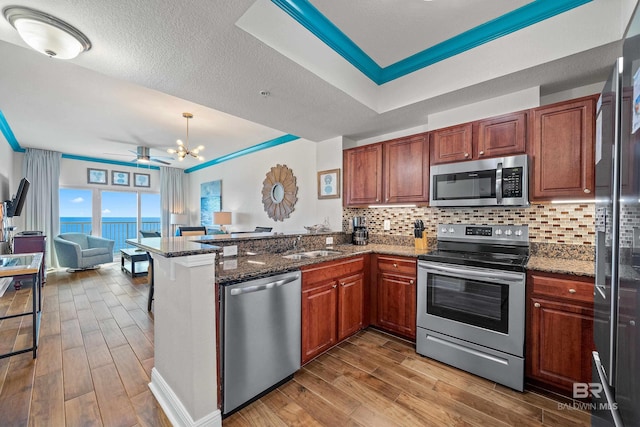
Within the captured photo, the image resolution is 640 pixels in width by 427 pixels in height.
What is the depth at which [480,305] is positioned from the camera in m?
2.06

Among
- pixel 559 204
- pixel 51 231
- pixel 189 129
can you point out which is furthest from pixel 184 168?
pixel 559 204

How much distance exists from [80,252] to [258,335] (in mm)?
5734

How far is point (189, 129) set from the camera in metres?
4.63

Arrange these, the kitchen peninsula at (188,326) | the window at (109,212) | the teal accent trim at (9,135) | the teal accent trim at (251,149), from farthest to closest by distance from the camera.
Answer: the window at (109,212) → the teal accent trim at (251,149) → the teal accent trim at (9,135) → the kitchen peninsula at (188,326)

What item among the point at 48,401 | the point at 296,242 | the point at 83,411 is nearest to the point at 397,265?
the point at 296,242

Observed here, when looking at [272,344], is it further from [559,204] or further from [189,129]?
[189,129]

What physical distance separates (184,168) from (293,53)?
748 cm

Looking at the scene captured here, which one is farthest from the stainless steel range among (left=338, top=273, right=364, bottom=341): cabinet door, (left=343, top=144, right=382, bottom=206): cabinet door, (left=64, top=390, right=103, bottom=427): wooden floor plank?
(left=64, top=390, right=103, bottom=427): wooden floor plank

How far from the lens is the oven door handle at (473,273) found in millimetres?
1906

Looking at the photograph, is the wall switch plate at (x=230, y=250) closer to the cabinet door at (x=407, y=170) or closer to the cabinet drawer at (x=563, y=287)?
the cabinet door at (x=407, y=170)

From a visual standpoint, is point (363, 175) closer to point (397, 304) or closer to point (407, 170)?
point (407, 170)

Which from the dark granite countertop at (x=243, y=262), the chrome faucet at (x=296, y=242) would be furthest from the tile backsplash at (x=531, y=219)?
the chrome faucet at (x=296, y=242)

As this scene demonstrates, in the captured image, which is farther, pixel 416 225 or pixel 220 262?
pixel 416 225

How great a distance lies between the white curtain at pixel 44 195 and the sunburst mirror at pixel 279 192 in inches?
196
